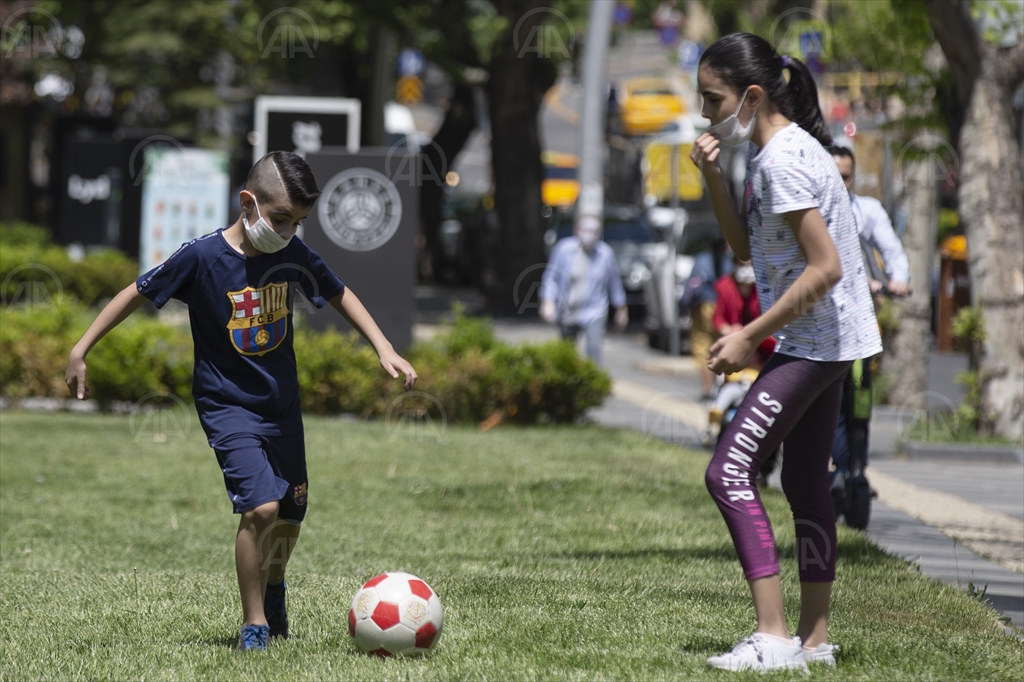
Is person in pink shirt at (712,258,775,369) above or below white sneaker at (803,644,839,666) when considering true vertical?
above

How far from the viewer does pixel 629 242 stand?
25.1 m

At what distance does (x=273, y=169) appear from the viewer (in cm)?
420

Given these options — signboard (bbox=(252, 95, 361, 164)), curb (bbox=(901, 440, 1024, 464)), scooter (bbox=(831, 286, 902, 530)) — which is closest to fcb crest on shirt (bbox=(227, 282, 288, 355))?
scooter (bbox=(831, 286, 902, 530))

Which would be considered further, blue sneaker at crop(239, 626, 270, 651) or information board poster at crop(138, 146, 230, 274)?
information board poster at crop(138, 146, 230, 274)

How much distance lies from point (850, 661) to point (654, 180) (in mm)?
21693

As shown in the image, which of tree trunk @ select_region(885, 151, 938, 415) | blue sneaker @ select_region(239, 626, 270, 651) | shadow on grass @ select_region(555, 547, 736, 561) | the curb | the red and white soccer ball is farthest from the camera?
tree trunk @ select_region(885, 151, 938, 415)

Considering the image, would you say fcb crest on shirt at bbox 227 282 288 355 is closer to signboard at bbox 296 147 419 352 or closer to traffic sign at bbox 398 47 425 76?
signboard at bbox 296 147 419 352

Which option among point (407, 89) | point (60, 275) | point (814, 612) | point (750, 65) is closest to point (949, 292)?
point (60, 275)

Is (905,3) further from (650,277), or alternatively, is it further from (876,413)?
(650,277)

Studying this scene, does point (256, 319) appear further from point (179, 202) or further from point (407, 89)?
point (407, 89)

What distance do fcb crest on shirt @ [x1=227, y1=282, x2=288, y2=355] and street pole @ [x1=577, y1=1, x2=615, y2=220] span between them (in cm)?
985

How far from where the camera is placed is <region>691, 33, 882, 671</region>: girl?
3834 mm

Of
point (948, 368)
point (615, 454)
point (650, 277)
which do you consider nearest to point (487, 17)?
point (650, 277)

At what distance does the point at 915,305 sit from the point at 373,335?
10.2m
